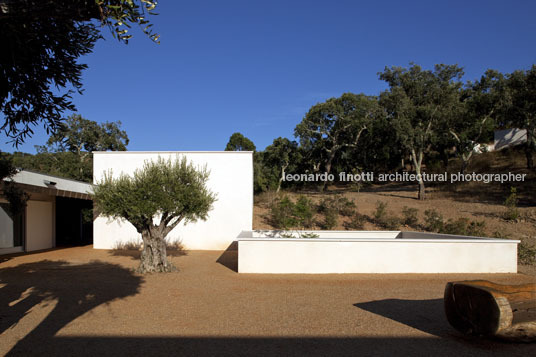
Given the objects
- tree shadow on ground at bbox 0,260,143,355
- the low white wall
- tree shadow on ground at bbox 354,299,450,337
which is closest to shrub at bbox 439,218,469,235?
the low white wall

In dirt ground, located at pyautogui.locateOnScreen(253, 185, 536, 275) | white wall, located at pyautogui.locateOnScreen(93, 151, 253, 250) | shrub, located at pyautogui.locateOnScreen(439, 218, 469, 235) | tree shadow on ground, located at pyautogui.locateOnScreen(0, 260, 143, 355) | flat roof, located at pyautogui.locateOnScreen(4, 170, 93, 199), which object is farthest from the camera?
white wall, located at pyautogui.locateOnScreen(93, 151, 253, 250)

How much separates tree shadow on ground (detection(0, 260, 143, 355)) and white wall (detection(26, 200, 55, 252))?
15.4 ft

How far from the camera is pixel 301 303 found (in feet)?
23.3

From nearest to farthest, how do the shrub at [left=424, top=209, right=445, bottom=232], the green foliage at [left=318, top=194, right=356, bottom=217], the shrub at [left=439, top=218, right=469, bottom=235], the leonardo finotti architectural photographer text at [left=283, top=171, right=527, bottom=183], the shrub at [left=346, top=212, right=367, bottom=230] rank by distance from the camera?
the shrub at [left=439, top=218, right=469, bottom=235]
the shrub at [left=424, top=209, right=445, bottom=232]
the shrub at [left=346, top=212, right=367, bottom=230]
the green foliage at [left=318, top=194, right=356, bottom=217]
the leonardo finotti architectural photographer text at [left=283, top=171, right=527, bottom=183]

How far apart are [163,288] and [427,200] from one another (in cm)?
1993

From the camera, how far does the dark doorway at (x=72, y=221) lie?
63.7ft

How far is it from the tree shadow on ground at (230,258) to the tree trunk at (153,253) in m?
2.17

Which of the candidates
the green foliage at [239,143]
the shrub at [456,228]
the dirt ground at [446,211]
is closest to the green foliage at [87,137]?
the green foliage at [239,143]

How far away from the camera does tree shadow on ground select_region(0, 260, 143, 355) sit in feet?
18.5

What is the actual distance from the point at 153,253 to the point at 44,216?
9907 mm

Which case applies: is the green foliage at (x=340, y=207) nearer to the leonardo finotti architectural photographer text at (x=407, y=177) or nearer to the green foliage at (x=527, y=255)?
the leonardo finotti architectural photographer text at (x=407, y=177)

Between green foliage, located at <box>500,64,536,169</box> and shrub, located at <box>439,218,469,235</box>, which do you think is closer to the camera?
shrub, located at <box>439,218,469,235</box>

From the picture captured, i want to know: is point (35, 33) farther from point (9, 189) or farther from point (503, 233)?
point (503, 233)

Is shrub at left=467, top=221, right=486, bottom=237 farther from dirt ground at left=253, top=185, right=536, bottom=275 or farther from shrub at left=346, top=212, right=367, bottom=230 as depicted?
shrub at left=346, top=212, right=367, bottom=230
